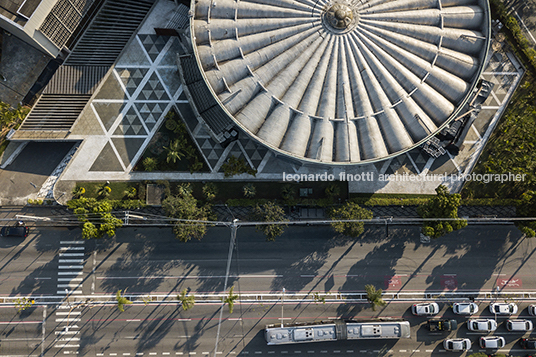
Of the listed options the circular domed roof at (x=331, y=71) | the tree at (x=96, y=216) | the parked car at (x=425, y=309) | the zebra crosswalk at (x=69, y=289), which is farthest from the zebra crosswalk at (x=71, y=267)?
the parked car at (x=425, y=309)

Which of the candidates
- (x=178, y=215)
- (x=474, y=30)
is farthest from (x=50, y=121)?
(x=474, y=30)

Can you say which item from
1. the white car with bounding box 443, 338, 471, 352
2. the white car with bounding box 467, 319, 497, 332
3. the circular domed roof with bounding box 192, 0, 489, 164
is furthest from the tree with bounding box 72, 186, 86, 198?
the white car with bounding box 467, 319, 497, 332

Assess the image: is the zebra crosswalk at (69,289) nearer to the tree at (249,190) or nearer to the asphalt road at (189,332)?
the asphalt road at (189,332)

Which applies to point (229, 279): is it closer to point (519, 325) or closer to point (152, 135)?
point (152, 135)

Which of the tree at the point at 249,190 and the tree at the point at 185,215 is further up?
the tree at the point at 249,190

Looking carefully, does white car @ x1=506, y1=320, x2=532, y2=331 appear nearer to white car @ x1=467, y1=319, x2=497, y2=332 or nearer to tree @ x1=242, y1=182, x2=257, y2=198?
white car @ x1=467, y1=319, x2=497, y2=332

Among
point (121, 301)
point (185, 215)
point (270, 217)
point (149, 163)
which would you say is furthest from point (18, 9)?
point (270, 217)
